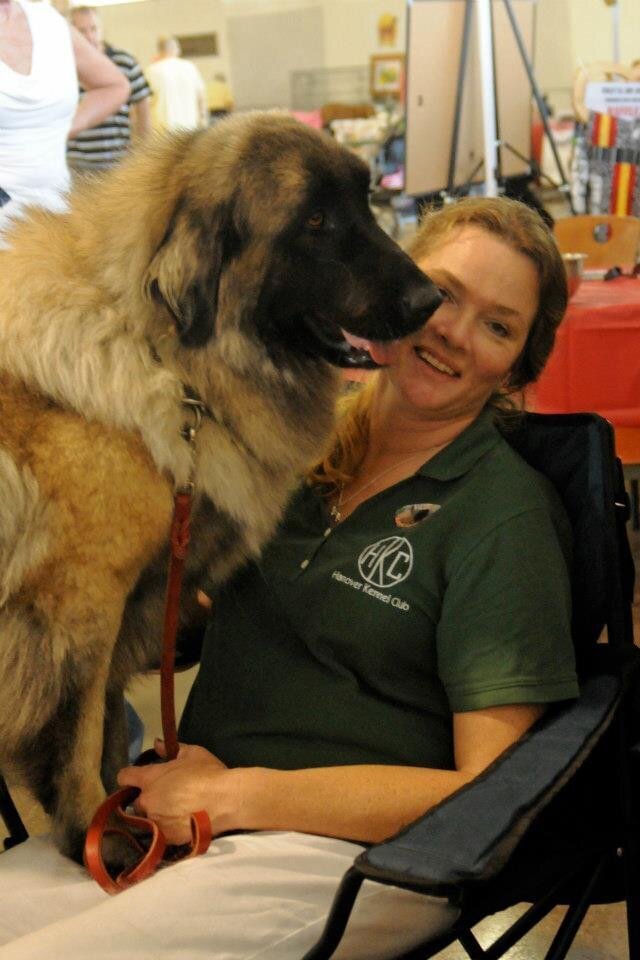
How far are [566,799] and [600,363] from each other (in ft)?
5.22

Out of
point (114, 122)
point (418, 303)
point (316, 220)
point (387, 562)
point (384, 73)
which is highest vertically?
point (384, 73)

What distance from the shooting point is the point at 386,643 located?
4.24 feet

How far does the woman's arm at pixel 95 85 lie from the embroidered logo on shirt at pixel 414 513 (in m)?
2.45

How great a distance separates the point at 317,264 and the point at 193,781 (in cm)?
71

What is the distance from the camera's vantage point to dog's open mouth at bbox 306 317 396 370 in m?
1.46

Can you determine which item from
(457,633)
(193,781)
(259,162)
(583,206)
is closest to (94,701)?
(193,781)

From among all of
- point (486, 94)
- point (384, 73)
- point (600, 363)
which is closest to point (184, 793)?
point (600, 363)

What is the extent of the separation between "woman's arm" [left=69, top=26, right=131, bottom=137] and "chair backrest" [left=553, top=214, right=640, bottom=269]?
1816 mm

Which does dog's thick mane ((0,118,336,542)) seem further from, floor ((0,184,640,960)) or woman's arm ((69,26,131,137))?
woman's arm ((69,26,131,137))

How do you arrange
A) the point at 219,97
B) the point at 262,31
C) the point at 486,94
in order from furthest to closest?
the point at 262,31, the point at 219,97, the point at 486,94

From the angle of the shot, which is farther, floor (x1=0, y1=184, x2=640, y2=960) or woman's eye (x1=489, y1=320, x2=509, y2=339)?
floor (x1=0, y1=184, x2=640, y2=960)

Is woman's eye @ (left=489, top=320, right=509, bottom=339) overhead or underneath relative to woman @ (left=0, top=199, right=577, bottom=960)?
overhead

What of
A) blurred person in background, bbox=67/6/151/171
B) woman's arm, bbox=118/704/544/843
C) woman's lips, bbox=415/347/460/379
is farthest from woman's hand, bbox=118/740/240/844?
blurred person in background, bbox=67/6/151/171

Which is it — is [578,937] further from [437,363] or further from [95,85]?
[95,85]
